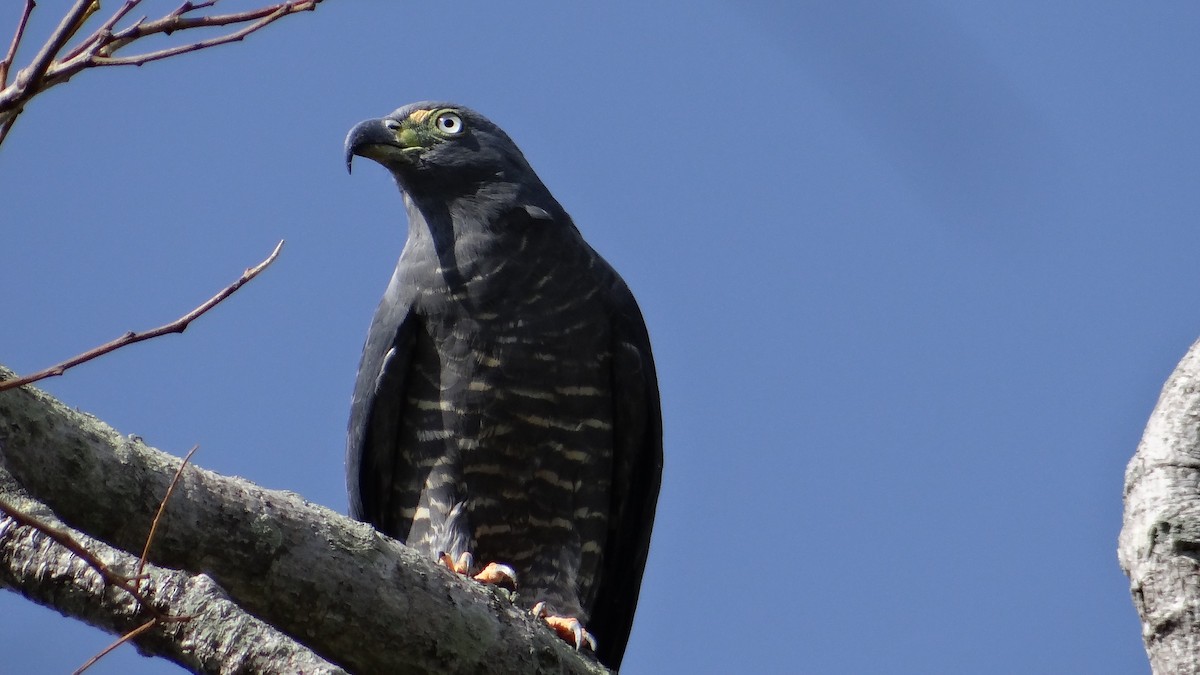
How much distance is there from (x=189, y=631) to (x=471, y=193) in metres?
3.71

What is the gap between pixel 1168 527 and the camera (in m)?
3.44

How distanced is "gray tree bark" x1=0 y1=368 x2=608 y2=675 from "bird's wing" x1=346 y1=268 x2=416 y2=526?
1.91m

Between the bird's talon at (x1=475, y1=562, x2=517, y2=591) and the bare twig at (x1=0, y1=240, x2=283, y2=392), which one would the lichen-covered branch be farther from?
the bird's talon at (x1=475, y1=562, x2=517, y2=591)

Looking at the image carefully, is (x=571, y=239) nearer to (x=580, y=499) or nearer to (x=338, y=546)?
(x=580, y=499)

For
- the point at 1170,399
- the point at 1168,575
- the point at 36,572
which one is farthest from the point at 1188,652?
the point at 36,572

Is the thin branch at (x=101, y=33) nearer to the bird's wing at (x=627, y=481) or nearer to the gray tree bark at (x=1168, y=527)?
the gray tree bark at (x=1168, y=527)

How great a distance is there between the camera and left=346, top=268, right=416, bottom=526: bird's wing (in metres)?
5.93

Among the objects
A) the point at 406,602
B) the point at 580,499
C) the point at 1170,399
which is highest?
the point at 1170,399

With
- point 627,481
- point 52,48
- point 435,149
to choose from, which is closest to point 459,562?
point 627,481

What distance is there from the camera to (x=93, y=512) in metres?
3.33

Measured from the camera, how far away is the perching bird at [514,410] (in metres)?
5.82

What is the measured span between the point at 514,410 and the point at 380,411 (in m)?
0.58

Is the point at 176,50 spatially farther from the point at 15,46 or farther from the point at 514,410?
the point at 514,410

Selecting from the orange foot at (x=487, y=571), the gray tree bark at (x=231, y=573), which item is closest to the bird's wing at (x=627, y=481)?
the orange foot at (x=487, y=571)
